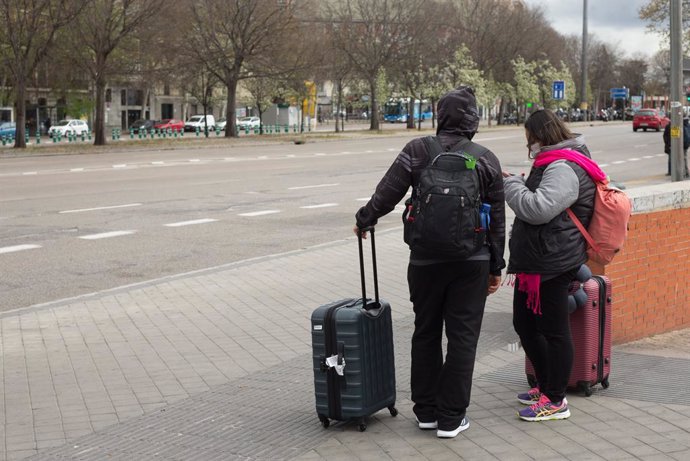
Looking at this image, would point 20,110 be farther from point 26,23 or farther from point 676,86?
point 676,86

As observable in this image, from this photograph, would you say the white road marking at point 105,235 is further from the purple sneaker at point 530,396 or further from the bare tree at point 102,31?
the bare tree at point 102,31

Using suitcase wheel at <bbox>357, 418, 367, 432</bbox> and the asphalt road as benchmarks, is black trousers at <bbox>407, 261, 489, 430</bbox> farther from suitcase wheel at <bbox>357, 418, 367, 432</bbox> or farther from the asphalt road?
the asphalt road

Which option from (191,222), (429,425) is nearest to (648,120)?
(191,222)

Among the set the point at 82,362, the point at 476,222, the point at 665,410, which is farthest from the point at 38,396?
the point at 665,410

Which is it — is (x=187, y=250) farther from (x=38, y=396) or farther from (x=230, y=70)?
(x=230, y=70)

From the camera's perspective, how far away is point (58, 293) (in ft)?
34.6

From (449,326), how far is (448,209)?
2.18ft

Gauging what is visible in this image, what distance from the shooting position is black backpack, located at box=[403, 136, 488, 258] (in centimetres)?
480

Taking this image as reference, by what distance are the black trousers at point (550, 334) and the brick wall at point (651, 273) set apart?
1518 mm

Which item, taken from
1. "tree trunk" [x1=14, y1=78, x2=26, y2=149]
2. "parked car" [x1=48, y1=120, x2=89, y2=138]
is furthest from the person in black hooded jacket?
"parked car" [x1=48, y1=120, x2=89, y2=138]

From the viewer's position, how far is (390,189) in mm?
5113

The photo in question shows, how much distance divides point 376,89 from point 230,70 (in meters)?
21.3

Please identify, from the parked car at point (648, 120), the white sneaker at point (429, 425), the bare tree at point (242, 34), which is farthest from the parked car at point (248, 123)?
the white sneaker at point (429, 425)

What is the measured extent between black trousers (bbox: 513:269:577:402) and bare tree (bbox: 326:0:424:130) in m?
66.4
